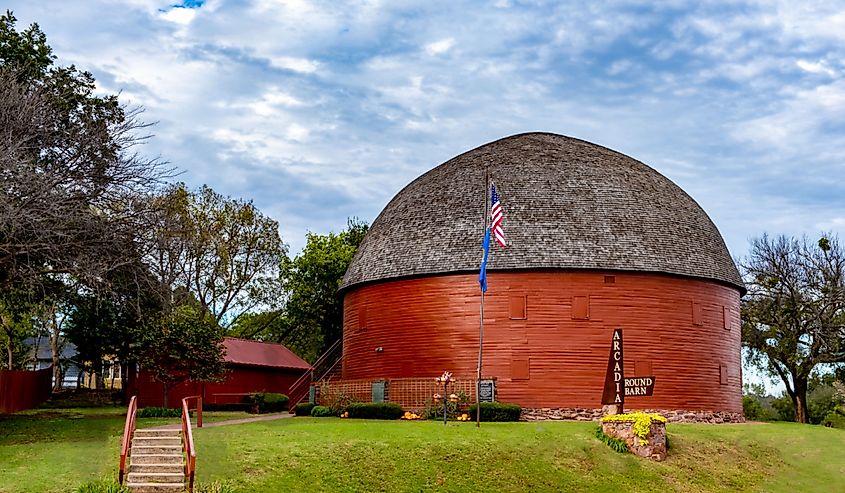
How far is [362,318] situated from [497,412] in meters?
8.14

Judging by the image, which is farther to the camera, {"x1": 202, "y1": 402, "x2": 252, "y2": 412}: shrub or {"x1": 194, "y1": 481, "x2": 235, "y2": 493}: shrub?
{"x1": 202, "y1": 402, "x2": 252, "y2": 412}: shrub

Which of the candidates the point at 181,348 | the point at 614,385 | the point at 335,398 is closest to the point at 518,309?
the point at 614,385

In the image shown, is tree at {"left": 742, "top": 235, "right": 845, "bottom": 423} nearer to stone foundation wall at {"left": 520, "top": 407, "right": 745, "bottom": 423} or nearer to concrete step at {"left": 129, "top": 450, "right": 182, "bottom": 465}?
stone foundation wall at {"left": 520, "top": 407, "right": 745, "bottom": 423}

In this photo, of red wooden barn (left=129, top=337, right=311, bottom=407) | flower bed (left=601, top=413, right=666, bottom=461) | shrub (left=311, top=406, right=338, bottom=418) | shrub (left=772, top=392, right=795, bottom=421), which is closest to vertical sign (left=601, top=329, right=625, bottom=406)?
flower bed (left=601, top=413, right=666, bottom=461)

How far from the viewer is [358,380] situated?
113 ft

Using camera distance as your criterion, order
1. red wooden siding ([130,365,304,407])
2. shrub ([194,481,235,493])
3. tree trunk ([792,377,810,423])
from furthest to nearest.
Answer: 1. tree trunk ([792,377,810,423])
2. red wooden siding ([130,365,304,407])
3. shrub ([194,481,235,493])

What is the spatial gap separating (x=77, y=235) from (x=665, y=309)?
18.8 metres

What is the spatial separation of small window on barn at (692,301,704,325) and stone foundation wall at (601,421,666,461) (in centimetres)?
936

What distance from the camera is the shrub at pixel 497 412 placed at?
2991cm

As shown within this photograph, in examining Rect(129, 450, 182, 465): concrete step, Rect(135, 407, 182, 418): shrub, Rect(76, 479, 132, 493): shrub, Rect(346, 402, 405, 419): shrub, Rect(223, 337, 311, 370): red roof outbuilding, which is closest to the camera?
Rect(76, 479, 132, 493): shrub

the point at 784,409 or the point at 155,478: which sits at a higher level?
the point at 784,409

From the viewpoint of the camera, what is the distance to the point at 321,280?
1923 inches

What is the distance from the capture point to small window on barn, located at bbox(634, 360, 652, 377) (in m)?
32.2

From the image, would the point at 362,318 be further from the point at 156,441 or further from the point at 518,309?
the point at 156,441
